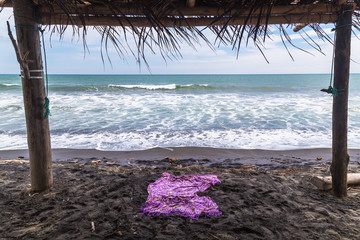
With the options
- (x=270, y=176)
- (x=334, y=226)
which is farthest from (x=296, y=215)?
(x=270, y=176)

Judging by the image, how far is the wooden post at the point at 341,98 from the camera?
2727mm

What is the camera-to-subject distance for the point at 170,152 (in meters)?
5.56

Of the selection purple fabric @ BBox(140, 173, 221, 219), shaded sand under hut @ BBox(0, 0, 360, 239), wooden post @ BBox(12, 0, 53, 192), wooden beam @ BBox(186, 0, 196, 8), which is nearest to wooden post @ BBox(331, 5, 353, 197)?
shaded sand under hut @ BBox(0, 0, 360, 239)

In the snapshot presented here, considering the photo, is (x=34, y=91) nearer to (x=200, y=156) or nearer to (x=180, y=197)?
(x=180, y=197)

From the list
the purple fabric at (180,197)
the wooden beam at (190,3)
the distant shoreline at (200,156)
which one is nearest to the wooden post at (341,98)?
the purple fabric at (180,197)

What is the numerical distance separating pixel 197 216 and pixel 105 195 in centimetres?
121

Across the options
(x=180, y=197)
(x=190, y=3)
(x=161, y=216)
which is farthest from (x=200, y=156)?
(x=190, y=3)

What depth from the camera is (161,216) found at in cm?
259

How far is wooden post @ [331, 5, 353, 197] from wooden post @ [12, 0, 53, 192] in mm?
3318

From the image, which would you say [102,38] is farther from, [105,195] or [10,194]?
[10,194]

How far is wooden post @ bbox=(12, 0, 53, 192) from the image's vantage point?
106 inches

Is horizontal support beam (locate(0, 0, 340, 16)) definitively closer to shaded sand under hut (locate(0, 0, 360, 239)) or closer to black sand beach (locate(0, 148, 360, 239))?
shaded sand under hut (locate(0, 0, 360, 239))

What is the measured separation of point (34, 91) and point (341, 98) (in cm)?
343

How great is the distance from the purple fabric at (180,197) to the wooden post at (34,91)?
4.36ft
